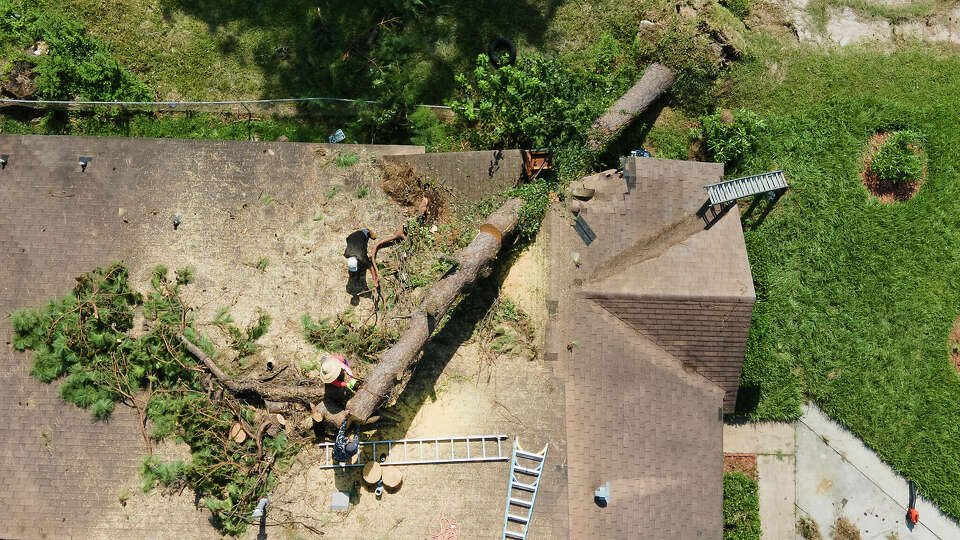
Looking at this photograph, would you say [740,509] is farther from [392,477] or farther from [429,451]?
[392,477]

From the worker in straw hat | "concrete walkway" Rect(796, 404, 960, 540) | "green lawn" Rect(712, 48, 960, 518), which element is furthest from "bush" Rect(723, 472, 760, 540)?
the worker in straw hat

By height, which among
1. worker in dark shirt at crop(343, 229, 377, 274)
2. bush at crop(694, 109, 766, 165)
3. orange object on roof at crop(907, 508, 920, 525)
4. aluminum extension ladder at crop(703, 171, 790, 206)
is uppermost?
bush at crop(694, 109, 766, 165)

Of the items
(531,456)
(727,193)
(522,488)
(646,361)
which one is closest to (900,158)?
(727,193)

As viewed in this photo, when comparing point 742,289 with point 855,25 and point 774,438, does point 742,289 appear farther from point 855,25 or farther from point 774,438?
point 855,25

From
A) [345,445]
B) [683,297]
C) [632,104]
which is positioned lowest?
[345,445]

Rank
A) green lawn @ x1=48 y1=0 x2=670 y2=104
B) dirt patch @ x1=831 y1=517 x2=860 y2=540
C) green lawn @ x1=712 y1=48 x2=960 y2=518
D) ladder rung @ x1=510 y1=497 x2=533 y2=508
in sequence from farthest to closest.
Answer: green lawn @ x1=48 y1=0 x2=670 y2=104 → green lawn @ x1=712 y1=48 x2=960 y2=518 → dirt patch @ x1=831 y1=517 x2=860 y2=540 → ladder rung @ x1=510 y1=497 x2=533 y2=508

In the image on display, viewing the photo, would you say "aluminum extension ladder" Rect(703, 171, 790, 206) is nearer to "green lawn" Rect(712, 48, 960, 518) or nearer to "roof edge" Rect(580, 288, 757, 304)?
"green lawn" Rect(712, 48, 960, 518)

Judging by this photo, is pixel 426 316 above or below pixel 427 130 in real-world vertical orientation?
below

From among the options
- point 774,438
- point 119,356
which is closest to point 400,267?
point 119,356
